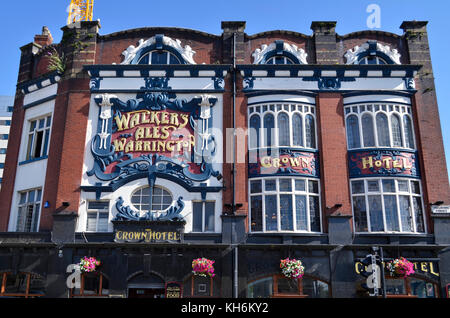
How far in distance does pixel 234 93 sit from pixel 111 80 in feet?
20.2

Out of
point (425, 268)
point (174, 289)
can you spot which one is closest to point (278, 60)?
point (425, 268)

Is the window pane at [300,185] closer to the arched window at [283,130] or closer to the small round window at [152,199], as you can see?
the arched window at [283,130]

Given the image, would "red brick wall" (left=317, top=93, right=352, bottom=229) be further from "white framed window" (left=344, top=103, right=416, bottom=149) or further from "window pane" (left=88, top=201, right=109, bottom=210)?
"window pane" (left=88, top=201, right=109, bottom=210)

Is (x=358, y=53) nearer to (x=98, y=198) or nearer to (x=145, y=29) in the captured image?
(x=145, y=29)

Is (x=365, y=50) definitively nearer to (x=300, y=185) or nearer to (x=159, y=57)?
(x=300, y=185)

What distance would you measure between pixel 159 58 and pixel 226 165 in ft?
22.4

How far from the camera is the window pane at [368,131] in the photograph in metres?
19.9

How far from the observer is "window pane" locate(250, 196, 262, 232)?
61.8 ft

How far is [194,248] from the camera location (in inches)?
714

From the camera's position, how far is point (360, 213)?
19.0 metres

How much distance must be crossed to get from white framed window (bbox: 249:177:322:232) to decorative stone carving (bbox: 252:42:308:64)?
248 inches
